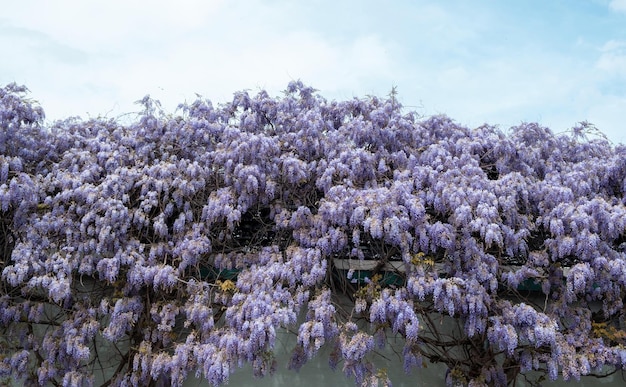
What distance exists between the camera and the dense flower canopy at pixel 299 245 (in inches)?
268

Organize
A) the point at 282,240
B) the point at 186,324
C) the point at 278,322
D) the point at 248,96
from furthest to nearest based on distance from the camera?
the point at 248,96, the point at 282,240, the point at 186,324, the point at 278,322

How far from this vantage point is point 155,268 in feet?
23.6

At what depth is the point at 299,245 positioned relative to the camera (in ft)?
24.1

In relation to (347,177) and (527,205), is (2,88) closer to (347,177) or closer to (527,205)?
(347,177)

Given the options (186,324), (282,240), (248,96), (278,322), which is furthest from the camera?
(248,96)

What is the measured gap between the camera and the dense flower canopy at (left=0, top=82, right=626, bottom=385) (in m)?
6.82

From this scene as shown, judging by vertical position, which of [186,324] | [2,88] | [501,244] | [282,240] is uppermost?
[2,88]

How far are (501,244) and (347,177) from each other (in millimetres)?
1837

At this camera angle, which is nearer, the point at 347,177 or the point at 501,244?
the point at 501,244

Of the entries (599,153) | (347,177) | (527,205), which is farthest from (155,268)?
(599,153)

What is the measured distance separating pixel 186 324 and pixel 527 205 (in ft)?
13.3

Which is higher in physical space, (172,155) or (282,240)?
(172,155)

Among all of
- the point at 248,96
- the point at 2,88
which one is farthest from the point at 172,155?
the point at 2,88

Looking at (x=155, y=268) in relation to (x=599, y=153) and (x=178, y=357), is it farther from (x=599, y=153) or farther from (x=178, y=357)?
(x=599, y=153)
